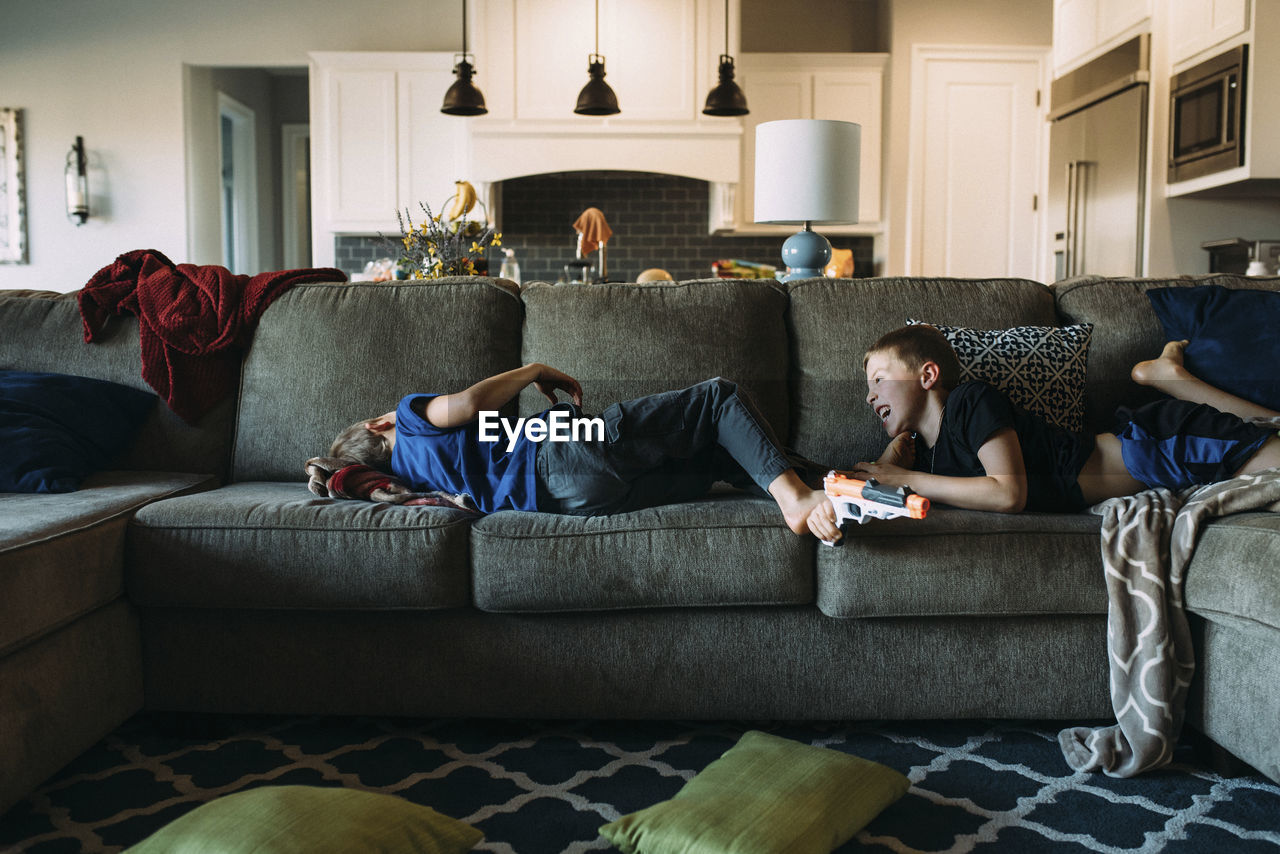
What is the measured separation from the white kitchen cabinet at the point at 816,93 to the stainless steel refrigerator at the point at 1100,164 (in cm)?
96

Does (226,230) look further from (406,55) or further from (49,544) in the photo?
(49,544)

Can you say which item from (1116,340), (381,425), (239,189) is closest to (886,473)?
(1116,340)

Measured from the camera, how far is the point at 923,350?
2.11m

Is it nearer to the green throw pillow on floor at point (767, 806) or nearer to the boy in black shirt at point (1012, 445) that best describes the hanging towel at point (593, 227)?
the boy in black shirt at point (1012, 445)

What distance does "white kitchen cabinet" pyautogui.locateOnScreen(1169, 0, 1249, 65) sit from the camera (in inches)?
173

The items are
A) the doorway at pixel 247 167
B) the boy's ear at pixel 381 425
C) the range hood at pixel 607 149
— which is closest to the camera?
the boy's ear at pixel 381 425

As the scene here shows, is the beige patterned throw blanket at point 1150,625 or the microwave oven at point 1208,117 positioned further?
the microwave oven at point 1208,117

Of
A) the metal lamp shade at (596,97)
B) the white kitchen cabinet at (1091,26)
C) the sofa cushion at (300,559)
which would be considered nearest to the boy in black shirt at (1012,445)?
the sofa cushion at (300,559)

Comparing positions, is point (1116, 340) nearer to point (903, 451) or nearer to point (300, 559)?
point (903, 451)

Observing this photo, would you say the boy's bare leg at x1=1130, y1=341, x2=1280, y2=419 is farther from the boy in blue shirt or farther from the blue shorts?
the boy in blue shirt

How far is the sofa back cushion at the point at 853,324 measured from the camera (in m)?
2.37

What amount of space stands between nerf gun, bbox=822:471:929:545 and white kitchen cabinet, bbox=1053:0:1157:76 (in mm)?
4200

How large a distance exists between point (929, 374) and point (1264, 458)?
0.63 meters

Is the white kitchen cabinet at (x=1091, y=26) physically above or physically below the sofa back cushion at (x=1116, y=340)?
above
